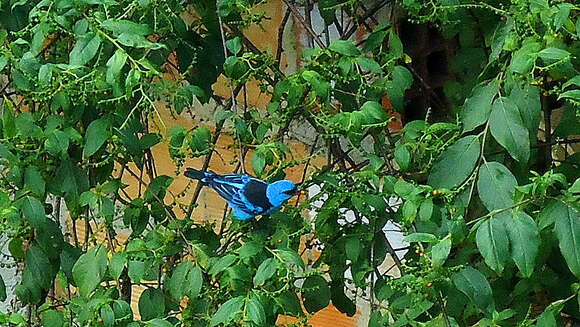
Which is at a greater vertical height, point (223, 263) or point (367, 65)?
point (367, 65)

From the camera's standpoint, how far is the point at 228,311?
3.10 feet

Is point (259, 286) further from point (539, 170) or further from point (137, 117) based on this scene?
point (539, 170)

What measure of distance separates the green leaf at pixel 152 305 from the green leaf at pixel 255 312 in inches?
7.8

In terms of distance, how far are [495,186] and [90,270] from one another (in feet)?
1.40

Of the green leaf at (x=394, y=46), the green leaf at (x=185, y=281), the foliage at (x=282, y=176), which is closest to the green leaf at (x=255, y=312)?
the foliage at (x=282, y=176)

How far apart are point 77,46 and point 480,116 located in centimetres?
41

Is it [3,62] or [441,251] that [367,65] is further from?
[3,62]

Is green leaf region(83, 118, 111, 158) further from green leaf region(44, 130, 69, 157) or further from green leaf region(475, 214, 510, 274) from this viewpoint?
green leaf region(475, 214, 510, 274)

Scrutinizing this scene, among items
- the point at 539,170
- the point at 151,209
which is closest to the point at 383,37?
the point at 539,170

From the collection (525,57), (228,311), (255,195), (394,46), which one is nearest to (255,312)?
(228,311)

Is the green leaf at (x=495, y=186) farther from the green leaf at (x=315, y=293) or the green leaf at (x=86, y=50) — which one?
the green leaf at (x=86, y=50)

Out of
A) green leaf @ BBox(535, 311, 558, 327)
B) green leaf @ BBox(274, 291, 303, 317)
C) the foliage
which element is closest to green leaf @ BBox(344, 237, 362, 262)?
the foliage

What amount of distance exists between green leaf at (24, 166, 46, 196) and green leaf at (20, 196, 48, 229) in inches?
0.6

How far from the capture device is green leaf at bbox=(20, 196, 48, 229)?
1.07m
